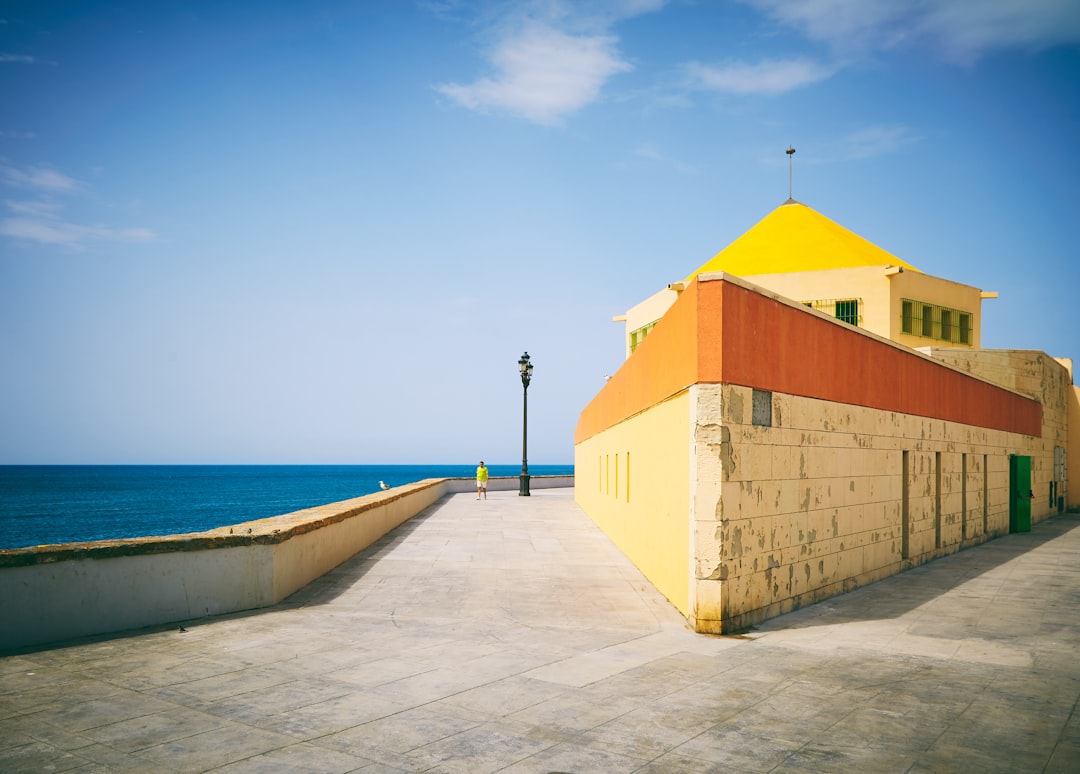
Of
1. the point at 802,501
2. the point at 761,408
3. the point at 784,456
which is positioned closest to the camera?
the point at 761,408

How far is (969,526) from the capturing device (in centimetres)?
1906

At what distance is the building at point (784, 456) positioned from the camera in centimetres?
910

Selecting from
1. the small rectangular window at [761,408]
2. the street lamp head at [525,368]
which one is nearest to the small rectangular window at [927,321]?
the street lamp head at [525,368]

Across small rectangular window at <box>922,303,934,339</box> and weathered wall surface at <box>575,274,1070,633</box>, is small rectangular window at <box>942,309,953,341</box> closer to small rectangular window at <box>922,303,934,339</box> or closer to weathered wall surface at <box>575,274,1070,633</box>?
small rectangular window at <box>922,303,934,339</box>

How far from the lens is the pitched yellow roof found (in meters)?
28.0

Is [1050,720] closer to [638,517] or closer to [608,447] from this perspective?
[638,517]

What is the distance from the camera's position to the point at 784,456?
10.2 metres

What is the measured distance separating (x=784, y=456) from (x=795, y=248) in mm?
20659

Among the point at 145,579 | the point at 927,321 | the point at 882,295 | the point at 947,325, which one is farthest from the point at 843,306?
the point at 145,579

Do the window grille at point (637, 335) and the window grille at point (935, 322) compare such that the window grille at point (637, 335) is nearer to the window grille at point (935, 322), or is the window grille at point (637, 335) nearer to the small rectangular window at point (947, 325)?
the window grille at point (935, 322)

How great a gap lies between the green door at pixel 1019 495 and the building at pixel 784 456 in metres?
0.06

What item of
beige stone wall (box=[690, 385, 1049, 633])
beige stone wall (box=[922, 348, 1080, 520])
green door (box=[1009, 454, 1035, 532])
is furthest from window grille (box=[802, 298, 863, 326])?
beige stone wall (box=[690, 385, 1049, 633])

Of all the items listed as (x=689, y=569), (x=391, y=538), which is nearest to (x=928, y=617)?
Result: (x=689, y=569)

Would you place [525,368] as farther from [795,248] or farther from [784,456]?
[784,456]
